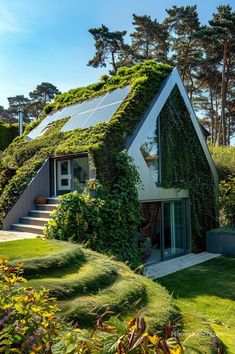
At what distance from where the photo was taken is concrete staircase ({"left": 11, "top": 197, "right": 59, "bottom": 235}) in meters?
9.60

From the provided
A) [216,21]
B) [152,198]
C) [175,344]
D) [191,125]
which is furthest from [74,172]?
[216,21]

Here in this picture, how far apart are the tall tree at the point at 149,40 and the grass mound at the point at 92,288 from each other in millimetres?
26658

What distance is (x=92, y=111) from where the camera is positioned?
1235 centimetres

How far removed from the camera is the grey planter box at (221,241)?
12.3 metres

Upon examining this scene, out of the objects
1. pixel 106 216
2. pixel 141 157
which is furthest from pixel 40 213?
pixel 141 157

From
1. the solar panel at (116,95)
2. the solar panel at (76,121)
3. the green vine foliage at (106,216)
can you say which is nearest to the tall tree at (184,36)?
the solar panel at (116,95)

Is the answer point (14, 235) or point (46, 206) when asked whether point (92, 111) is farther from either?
point (14, 235)

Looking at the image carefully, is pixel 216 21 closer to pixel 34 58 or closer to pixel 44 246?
pixel 34 58

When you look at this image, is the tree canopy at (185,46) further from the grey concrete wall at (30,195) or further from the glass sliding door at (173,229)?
the grey concrete wall at (30,195)

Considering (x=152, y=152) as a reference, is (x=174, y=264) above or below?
below

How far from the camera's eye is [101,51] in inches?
1184

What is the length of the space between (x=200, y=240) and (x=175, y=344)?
1156 cm

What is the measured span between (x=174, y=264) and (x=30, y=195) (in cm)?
535

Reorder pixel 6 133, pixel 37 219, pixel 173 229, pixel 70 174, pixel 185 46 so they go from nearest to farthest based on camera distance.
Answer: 1. pixel 37 219
2. pixel 70 174
3. pixel 173 229
4. pixel 6 133
5. pixel 185 46
